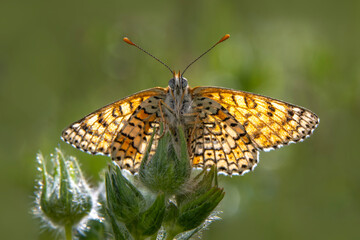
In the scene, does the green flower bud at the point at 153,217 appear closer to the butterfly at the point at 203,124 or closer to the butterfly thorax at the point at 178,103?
the butterfly at the point at 203,124

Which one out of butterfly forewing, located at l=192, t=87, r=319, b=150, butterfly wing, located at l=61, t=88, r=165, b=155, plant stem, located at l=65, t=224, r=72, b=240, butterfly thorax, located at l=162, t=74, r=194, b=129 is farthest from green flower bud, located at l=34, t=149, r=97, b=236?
butterfly forewing, located at l=192, t=87, r=319, b=150

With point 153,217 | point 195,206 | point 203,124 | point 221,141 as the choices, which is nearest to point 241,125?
point 221,141

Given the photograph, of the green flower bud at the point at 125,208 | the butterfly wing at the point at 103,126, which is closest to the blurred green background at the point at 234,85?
the butterfly wing at the point at 103,126

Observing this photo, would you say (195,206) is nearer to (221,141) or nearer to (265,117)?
(221,141)

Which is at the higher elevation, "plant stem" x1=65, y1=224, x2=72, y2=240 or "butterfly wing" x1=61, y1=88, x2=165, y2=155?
"butterfly wing" x1=61, y1=88, x2=165, y2=155

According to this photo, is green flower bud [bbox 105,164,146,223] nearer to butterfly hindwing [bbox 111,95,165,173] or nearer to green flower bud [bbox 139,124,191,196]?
green flower bud [bbox 139,124,191,196]

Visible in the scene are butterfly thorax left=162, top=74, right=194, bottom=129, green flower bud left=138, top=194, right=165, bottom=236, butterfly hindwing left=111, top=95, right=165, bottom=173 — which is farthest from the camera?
butterfly thorax left=162, top=74, right=194, bottom=129

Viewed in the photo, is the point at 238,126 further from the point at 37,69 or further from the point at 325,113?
the point at 37,69
